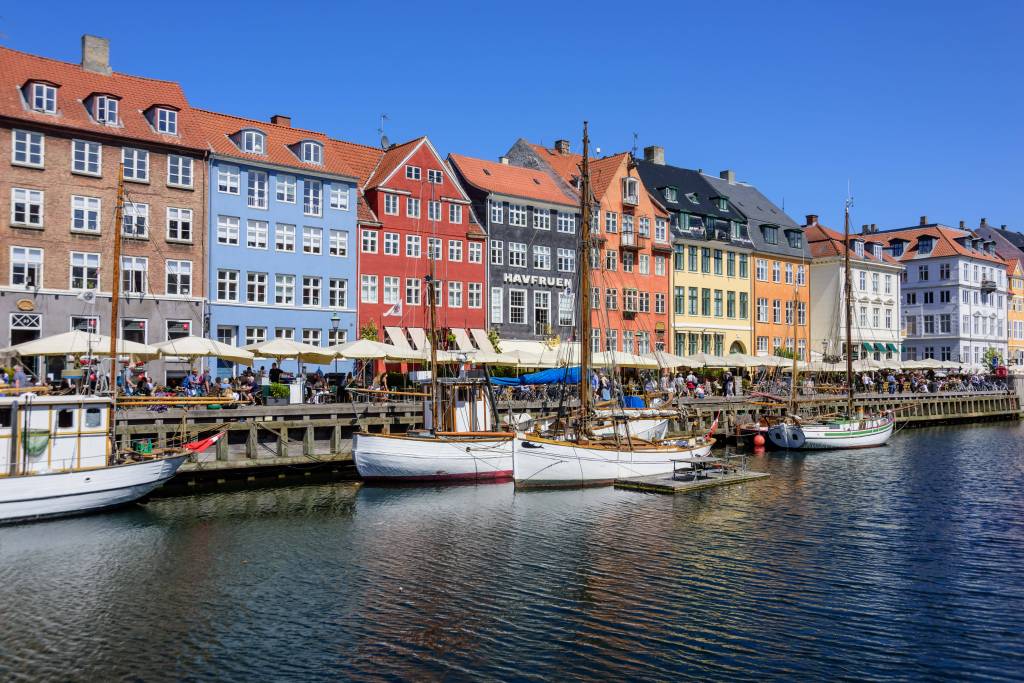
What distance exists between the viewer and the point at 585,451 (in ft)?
117

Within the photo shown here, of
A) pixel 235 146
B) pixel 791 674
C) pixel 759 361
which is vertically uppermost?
pixel 235 146

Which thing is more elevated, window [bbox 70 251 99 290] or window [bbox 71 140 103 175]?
window [bbox 71 140 103 175]

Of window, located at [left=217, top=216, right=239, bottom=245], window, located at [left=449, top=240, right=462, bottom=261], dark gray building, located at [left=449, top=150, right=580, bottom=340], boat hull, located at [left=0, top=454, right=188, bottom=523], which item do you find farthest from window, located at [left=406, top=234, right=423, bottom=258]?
boat hull, located at [left=0, top=454, right=188, bottom=523]

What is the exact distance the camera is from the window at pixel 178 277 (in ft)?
162

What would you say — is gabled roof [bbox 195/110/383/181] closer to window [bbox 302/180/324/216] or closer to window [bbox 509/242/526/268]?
window [bbox 302/180/324/216]

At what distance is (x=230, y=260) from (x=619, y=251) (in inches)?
1213

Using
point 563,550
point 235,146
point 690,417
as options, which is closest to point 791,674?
point 563,550

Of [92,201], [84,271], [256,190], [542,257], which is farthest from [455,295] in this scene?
[84,271]

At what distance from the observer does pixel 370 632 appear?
17.7 meters

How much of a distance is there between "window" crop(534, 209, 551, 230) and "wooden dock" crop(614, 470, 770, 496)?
1289 inches

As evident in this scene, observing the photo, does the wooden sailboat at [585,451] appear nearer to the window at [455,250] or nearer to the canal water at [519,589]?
the canal water at [519,589]

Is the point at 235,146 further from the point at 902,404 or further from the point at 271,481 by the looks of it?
the point at 902,404

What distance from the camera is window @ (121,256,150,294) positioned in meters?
47.7

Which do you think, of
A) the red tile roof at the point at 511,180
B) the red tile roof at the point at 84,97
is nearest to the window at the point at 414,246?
the red tile roof at the point at 511,180
